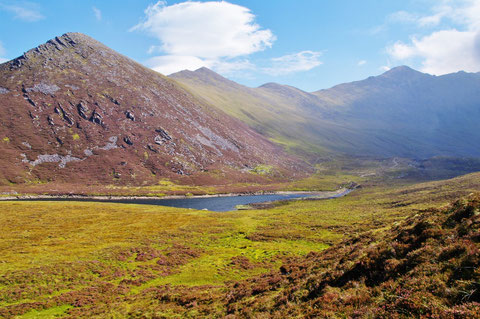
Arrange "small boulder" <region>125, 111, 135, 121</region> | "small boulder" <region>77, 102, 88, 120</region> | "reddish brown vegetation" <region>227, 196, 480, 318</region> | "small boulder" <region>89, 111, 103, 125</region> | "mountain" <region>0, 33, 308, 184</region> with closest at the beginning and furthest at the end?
"reddish brown vegetation" <region>227, 196, 480, 318</region> → "mountain" <region>0, 33, 308, 184</region> → "small boulder" <region>77, 102, 88, 120</region> → "small boulder" <region>89, 111, 103, 125</region> → "small boulder" <region>125, 111, 135, 121</region>

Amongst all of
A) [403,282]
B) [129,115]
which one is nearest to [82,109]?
[129,115]

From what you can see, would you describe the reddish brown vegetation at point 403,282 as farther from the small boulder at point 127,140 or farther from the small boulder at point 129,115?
the small boulder at point 129,115

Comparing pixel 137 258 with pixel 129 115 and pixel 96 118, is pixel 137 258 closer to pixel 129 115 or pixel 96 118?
pixel 96 118

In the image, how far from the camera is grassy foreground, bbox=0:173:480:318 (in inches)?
981

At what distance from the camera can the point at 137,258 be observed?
40.5 m

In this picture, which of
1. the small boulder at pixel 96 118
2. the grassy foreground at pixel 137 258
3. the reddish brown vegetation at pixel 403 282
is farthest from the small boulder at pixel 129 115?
the reddish brown vegetation at pixel 403 282

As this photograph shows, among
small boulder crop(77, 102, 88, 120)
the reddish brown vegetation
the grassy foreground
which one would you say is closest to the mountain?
small boulder crop(77, 102, 88, 120)

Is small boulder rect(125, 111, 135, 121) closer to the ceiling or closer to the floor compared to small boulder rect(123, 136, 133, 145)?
closer to the ceiling

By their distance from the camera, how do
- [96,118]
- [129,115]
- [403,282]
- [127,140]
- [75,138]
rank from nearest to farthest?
[403,282] < [75,138] < [127,140] < [96,118] < [129,115]

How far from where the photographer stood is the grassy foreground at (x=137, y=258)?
981 inches

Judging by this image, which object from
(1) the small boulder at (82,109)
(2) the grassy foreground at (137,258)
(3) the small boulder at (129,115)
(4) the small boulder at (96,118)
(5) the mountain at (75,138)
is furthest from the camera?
(3) the small boulder at (129,115)

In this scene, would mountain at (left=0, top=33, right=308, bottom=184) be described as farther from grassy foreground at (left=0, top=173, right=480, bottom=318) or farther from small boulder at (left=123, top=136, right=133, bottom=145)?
grassy foreground at (left=0, top=173, right=480, bottom=318)

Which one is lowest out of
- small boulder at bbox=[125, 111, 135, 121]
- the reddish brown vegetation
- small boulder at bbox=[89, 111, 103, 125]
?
the reddish brown vegetation

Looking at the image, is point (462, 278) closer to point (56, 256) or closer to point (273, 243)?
point (273, 243)
